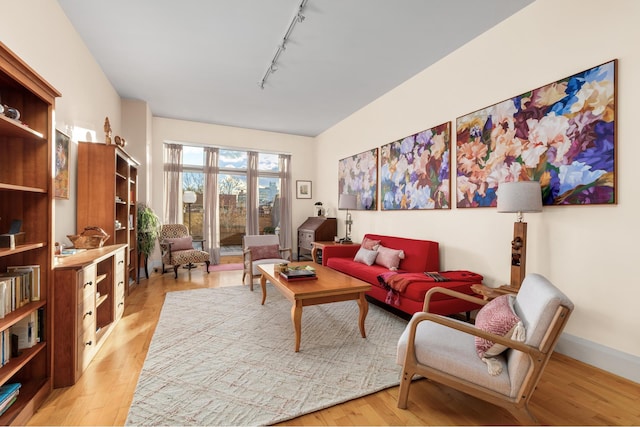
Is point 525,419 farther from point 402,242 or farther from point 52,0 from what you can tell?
point 52,0

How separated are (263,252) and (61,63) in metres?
3.25

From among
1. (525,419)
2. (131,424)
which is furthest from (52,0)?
(525,419)

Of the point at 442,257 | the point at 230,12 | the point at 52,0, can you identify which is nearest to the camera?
the point at 52,0

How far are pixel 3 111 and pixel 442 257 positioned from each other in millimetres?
4140

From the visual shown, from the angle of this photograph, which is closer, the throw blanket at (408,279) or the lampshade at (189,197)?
the throw blanket at (408,279)

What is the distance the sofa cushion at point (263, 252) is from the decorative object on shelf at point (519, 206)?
10.7ft

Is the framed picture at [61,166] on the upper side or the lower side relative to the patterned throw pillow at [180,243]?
upper

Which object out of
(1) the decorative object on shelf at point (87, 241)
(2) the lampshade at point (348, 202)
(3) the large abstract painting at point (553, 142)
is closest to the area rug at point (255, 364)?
(1) the decorative object on shelf at point (87, 241)

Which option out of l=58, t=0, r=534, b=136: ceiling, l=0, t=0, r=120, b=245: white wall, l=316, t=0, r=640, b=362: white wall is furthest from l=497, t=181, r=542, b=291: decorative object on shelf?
l=0, t=0, r=120, b=245: white wall

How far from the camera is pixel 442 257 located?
3688mm

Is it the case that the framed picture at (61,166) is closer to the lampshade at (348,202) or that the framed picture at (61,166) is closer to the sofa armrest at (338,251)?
the sofa armrest at (338,251)

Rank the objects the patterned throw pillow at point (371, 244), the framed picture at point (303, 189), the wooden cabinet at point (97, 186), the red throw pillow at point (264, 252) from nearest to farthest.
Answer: the wooden cabinet at point (97, 186)
the patterned throw pillow at point (371, 244)
the red throw pillow at point (264, 252)
the framed picture at point (303, 189)

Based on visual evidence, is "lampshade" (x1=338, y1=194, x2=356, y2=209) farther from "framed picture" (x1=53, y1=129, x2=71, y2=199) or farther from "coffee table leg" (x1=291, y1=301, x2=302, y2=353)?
"framed picture" (x1=53, y1=129, x2=71, y2=199)

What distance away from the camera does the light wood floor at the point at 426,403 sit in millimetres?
1630
